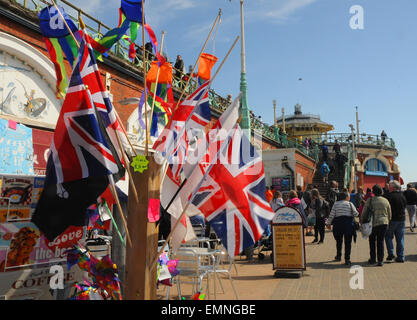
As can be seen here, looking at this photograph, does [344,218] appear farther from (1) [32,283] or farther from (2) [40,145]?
(2) [40,145]

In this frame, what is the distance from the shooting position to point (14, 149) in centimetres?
552

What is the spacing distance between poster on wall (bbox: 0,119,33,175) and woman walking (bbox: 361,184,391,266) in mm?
7389

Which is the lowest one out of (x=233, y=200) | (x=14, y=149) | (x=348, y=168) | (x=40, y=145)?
(x=233, y=200)

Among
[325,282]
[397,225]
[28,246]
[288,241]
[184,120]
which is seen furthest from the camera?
[397,225]

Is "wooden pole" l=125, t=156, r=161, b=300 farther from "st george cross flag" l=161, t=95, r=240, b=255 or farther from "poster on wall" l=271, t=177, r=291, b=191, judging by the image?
"poster on wall" l=271, t=177, r=291, b=191

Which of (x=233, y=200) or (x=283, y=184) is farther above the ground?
(x=283, y=184)

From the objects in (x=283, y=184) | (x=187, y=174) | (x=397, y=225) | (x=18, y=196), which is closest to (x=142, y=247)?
(x=187, y=174)

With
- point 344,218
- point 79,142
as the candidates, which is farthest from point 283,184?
point 79,142

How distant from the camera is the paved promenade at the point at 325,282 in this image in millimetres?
6086

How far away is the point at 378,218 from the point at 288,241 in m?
2.37

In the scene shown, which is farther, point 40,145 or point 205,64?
point 40,145

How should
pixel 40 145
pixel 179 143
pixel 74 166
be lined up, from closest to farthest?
1. pixel 74 166
2. pixel 179 143
3. pixel 40 145

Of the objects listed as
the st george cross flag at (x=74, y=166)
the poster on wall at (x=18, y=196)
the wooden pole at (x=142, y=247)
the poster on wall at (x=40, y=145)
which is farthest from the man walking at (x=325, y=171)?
the st george cross flag at (x=74, y=166)

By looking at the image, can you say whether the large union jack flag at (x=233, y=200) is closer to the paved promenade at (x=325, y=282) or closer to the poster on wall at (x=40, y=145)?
the paved promenade at (x=325, y=282)
